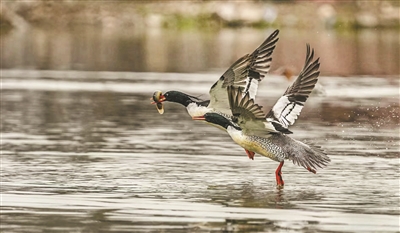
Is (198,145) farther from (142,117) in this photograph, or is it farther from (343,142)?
(142,117)

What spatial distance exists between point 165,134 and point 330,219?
788 centimetres

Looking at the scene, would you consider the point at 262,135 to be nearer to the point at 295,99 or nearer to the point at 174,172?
the point at 295,99

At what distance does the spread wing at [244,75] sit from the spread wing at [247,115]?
1.37 meters

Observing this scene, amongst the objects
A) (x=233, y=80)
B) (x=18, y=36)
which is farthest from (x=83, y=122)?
(x=18, y=36)

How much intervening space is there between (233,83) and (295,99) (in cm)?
→ 102

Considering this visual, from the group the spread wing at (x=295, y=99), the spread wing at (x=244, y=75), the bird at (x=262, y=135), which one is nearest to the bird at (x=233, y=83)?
the spread wing at (x=244, y=75)

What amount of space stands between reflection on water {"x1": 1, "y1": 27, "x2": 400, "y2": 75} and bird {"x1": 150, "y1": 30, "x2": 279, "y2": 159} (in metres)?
18.9

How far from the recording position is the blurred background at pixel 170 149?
1185cm

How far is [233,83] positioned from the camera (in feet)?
52.1

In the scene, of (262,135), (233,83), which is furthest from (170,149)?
(262,135)

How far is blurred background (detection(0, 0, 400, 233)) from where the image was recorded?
38.9 ft

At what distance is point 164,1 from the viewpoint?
243 ft

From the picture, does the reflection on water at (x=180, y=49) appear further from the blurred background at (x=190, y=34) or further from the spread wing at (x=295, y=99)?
the spread wing at (x=295, y=99)

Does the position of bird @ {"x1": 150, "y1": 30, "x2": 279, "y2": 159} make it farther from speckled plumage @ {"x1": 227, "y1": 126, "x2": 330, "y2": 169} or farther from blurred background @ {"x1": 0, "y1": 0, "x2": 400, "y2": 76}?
blurred background @ {"x1": 0, "y1": 0, "x2": 400, "y2": 76}
